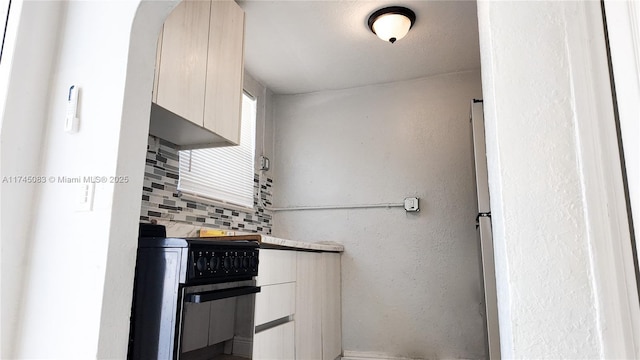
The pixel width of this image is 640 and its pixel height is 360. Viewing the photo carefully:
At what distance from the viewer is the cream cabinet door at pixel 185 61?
166 centimetres

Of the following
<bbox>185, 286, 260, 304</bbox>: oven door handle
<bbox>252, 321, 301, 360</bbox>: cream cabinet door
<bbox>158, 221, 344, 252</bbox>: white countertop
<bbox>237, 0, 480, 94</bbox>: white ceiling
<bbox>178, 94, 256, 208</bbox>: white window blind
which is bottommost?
<bbox>252, 321, 301, 360</bbox>: cream cabinet door

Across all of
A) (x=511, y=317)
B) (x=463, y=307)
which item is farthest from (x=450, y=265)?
(x=511, y=317)

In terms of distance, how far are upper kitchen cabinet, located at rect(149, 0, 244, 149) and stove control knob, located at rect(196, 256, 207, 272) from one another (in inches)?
26.7

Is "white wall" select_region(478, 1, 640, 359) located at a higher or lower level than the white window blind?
lower

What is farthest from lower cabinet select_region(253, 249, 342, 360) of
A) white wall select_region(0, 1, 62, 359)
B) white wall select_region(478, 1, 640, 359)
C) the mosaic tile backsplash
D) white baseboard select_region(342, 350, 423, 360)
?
white wall select_region(478, 1, 640, 359)

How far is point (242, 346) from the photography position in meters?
1.64

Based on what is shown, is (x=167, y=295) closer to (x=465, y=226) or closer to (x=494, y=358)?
(x=494, y=358)

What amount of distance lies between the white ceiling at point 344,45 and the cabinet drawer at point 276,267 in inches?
60.3

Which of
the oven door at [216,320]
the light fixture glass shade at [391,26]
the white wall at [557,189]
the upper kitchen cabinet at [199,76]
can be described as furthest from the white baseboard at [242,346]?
the light fixture glass shade at [391,26]

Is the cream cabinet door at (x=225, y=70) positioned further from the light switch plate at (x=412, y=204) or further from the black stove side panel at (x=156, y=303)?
the light switch plate at (x=412, y=204)

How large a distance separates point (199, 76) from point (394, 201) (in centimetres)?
200

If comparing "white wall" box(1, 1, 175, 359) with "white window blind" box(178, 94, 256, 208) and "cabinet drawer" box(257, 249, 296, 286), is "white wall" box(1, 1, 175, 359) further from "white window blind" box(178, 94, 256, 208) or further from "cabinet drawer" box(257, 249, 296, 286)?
"white window blind" box(178, 94, 256, 208)

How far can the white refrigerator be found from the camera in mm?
2094

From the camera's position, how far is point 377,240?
328 centimetres
